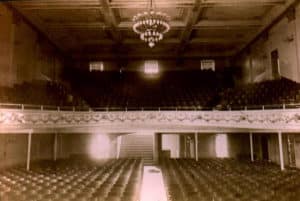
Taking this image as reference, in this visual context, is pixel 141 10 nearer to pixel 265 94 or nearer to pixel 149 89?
pixel 149 89

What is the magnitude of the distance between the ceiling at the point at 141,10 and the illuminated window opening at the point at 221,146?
4890 millimetres

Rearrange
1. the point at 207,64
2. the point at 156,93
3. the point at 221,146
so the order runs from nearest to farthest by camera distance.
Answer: the point at 156,93 → the point at 221,146 → the point at 207,64

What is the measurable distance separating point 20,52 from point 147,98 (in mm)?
5753

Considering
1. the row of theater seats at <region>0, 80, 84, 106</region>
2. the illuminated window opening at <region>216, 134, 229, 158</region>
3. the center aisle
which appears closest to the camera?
the center aisle

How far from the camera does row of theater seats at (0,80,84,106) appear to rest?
9.13 m

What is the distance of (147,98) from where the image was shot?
13336mm

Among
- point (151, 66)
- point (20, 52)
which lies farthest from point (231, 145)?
point (20, 52)

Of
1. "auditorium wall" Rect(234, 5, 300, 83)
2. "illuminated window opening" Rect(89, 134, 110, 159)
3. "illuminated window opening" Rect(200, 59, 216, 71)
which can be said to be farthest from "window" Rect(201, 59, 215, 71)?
"illuminated window opening" Rect(89, 134, 110, 159)

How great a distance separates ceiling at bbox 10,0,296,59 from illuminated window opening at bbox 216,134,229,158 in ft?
16.0

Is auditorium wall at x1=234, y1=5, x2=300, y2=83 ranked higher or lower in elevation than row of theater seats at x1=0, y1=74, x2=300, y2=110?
higher

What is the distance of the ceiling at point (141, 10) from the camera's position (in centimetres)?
983

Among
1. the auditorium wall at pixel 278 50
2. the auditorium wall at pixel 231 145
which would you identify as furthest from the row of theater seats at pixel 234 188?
the auditorium wall at pixel 231 145

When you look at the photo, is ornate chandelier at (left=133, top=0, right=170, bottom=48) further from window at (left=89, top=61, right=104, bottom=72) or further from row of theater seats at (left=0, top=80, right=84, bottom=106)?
window at (left=89, top=61, right=104, bottom=72)

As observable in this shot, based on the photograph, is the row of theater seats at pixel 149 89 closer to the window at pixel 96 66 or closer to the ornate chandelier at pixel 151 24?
the window at pixel 96 66
